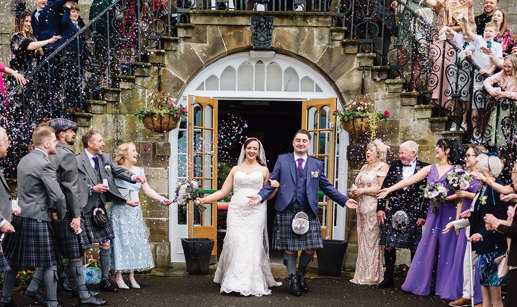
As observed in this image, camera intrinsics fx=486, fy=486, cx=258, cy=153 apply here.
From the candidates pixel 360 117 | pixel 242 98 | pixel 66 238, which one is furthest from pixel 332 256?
pixel 66 238

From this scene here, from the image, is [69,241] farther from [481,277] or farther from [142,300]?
[481,277]

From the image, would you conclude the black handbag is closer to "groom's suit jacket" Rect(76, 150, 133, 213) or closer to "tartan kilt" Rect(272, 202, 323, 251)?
"groom's suit jacket" Rect(76, 150, 133, 213)

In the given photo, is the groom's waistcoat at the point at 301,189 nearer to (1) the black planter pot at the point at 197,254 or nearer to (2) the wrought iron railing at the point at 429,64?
(1) the black planter pot at the point at 197,254

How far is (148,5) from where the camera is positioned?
8.15 meters

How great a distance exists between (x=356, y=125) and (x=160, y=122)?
3035 mm

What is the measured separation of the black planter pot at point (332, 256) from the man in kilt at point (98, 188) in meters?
3.02

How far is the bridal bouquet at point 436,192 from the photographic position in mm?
5762

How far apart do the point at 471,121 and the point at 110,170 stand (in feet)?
17.1

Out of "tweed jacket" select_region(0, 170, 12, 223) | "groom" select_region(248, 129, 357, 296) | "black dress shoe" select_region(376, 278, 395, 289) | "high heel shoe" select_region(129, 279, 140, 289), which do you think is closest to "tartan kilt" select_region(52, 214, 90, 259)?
"tweed jacket" select_region(0, 170, 12, 223)

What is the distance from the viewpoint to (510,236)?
4.36 metres

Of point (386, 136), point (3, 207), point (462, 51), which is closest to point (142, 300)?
point (3, 207)

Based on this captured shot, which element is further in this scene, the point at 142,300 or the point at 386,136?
the point at 386,136

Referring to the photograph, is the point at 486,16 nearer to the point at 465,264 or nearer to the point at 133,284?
the point at 465,264

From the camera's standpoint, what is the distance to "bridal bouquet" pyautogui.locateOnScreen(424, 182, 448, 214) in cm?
576
